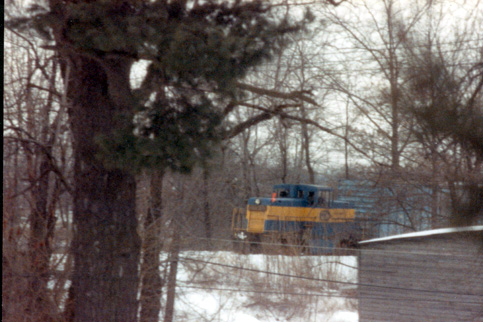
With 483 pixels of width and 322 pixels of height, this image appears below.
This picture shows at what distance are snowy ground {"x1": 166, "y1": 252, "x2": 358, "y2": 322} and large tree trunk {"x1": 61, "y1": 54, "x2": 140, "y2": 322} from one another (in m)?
1.32

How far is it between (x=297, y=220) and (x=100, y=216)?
3447mm

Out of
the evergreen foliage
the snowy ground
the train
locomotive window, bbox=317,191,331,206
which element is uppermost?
the evergreen foliage

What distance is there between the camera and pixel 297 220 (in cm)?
664

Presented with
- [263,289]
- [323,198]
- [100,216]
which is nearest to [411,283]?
[263,289]

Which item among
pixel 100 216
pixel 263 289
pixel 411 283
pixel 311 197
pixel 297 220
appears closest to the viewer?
pixel 100 216

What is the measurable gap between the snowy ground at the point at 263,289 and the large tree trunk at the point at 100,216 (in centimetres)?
132

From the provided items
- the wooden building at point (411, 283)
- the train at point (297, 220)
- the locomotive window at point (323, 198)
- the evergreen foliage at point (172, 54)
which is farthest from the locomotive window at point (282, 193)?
the evergreen foliage at point (172, 54)

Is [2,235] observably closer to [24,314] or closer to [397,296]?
[24,314]

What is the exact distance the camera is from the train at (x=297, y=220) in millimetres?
6023

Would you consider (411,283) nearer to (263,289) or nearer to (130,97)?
(263,289)

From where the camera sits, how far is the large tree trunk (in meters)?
3.80

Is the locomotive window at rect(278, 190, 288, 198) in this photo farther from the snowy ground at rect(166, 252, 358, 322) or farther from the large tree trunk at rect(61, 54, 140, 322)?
the large tree trunk at rect(61, 54, 140, 322)

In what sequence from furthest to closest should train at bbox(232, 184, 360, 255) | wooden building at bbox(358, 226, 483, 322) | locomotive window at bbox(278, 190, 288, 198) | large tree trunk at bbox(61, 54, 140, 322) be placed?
locomotive window at bbox(278, 190, 288, 198) → train at bbox(232, 184, 360, 255) → large tree trunk at bbox(61, 54, 140, 322) → wooden building at bbox(358, 226, 483, 322)

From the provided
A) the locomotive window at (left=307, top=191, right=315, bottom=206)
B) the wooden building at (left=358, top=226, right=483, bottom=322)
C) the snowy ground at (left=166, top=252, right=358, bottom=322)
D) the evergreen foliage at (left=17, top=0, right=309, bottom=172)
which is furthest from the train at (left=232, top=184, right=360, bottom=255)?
the evergreen foliage at (left=17, top=0, right=309, bottom=172)
